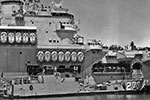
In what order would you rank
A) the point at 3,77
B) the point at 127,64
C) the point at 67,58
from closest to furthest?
the point at 3,77 → the point at 67,58 → the point at 127,64

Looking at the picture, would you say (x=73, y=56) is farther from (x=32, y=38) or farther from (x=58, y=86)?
(x=32, y=38)

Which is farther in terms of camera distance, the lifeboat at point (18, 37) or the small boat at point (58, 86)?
the lifeboat at point (18, 37)

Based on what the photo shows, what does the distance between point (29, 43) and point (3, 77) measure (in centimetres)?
413

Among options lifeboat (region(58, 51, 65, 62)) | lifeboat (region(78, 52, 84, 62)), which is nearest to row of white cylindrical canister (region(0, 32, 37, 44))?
lifeboat (region(58, 51, 65, 62))

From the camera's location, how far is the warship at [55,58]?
25.0m

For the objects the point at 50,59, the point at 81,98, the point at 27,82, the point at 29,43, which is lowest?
the point at 81,98

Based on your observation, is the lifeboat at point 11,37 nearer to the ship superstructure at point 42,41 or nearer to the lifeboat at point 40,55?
the ship superstructure at point 42,41

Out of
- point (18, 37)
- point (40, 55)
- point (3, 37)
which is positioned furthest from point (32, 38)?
point (3, 37)

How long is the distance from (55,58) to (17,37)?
4.28 metres

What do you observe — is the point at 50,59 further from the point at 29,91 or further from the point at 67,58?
the point at 29,91

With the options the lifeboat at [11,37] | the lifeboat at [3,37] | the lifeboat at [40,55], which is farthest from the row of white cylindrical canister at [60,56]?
the lifeboat at [3,37]

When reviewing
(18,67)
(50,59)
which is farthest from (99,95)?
(18,67)

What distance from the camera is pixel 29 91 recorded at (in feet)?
76.6

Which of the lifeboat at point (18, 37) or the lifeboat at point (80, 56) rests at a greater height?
the lifeboat at point (18, 37)
